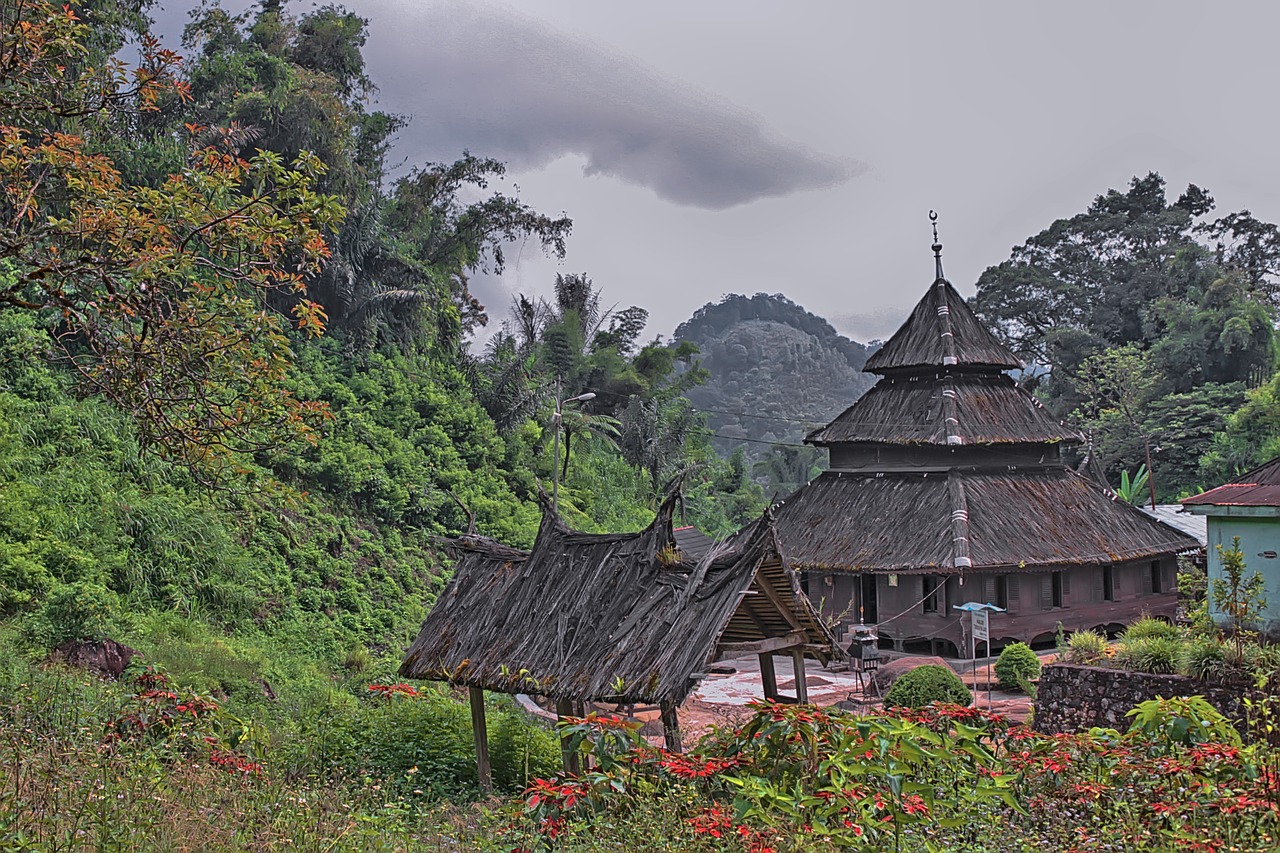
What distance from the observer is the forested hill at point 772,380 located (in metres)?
108

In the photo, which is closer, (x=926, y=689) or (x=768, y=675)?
(x=768, y=675)

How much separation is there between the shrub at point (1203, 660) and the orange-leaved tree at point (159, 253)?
36.5ft

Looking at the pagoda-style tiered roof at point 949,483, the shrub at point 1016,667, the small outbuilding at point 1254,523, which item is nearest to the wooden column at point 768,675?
the small outbuilding at point 1254,523

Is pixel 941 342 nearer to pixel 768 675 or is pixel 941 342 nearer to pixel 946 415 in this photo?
pixel 946 415

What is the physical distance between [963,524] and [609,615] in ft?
50.5

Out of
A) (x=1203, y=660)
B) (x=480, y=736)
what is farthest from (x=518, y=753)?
(x=1203, y=660)

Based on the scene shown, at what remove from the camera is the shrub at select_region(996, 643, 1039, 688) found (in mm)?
19750

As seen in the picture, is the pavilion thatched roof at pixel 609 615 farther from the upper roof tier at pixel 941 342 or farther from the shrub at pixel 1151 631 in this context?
the upper roof tier at pixel 941 342

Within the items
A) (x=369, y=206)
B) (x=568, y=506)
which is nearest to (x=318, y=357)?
(x=369, y=206)

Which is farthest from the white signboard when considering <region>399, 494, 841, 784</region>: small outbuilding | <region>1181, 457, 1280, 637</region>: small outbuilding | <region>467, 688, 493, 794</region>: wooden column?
<region>467, 688, 493, 794</region>: wooden column

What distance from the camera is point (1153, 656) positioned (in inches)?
553

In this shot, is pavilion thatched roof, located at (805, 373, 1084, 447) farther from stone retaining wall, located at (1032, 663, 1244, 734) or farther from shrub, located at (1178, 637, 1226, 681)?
shrub, located at (1178, 637, 1226, 681)

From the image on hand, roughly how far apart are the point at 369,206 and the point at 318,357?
5.93 m

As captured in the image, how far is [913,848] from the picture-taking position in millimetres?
5902
